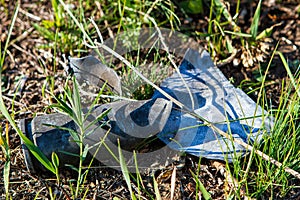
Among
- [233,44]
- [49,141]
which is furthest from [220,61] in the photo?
[49,141]

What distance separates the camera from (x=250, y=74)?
7.28 ft

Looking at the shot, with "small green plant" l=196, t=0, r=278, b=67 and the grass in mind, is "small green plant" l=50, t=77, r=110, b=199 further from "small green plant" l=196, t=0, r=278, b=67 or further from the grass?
"small green plant" l=196, t=0, r=278, b=67

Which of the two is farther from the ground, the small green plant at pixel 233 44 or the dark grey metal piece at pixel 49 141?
the small green plant at pixel 233 44

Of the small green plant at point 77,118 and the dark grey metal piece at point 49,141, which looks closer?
the small green plant at point 77,118

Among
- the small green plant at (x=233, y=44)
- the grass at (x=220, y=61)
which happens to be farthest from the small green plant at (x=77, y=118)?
the small green plant at (x=233, y=44)

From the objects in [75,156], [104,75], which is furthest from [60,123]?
[104,75]

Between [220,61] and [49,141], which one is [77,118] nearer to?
[49,141]

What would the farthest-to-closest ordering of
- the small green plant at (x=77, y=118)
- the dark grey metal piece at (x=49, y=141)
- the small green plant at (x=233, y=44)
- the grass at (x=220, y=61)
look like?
the small green plant at (x=233, y=44) → the dark grey metal piece at (x=49, y=141) → the grass at (x=220, y=61) → the small green plant at (x=77, y=118)

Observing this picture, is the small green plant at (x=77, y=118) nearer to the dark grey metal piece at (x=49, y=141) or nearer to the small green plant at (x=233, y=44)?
the dark grey metal piece at (x=49, y=141)

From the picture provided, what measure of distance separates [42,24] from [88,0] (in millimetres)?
256

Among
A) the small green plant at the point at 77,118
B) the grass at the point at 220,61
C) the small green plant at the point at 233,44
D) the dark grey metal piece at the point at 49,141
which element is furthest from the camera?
the small green plant at the point at 233,44

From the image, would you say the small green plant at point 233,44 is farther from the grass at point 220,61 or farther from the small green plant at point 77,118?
the small green plant at point 77,118

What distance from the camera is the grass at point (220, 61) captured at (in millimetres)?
1623

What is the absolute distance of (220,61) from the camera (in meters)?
2.22
